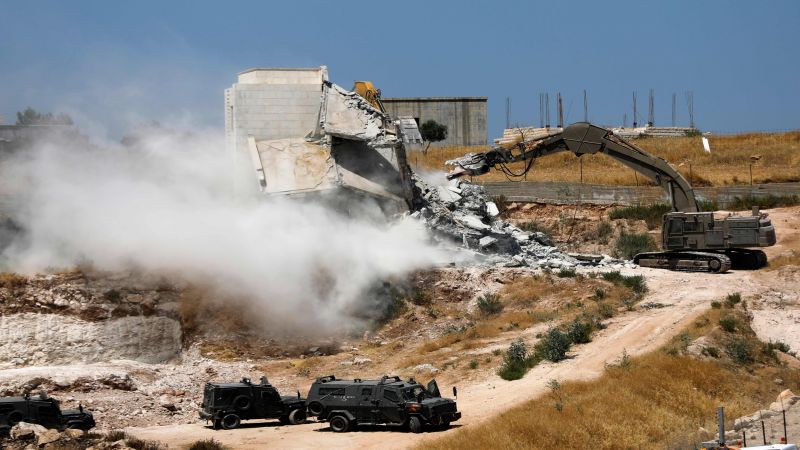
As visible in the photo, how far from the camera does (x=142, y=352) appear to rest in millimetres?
37531

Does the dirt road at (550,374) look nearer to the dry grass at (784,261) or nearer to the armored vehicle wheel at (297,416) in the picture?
the armored vehicle wheel at (297,416)

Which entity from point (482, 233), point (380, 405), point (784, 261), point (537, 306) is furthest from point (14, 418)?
point (784, 261)

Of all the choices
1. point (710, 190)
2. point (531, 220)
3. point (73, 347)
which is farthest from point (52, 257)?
point (710, 190)

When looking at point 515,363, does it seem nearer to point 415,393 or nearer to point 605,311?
point 415,393

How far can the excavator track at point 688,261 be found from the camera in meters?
43.0

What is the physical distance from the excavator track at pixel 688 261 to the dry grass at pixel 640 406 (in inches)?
354

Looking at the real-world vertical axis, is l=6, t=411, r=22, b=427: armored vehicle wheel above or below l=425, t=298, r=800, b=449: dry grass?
above

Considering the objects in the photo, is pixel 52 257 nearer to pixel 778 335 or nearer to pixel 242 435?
pixel 242 435

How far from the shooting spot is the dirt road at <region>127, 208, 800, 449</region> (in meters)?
26.9

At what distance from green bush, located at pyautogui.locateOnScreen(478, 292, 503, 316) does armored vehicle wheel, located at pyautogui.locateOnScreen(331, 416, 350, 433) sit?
13188 millimetres

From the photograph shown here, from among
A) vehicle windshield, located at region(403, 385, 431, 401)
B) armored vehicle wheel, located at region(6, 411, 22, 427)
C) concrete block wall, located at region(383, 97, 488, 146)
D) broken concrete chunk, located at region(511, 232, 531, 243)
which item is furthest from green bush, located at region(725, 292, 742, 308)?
concrete block wall, located at region(383, 97, 488, 146)

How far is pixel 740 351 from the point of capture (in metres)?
33.1

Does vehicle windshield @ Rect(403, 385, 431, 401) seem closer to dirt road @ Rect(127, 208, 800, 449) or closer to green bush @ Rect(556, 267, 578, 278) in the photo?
dirt road @ Rect(127, 208, 800, 449)

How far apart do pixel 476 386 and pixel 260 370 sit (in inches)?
305
